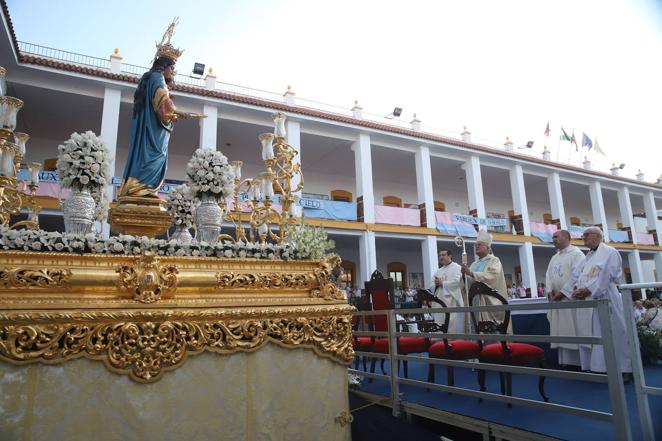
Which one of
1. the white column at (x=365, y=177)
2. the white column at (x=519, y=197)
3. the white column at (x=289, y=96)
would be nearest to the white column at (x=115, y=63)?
the white column at (x=289, y=96)

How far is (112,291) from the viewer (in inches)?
83.5

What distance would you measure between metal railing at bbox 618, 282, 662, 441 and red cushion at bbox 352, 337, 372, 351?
2.48 m

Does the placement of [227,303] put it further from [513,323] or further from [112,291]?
[513,323]

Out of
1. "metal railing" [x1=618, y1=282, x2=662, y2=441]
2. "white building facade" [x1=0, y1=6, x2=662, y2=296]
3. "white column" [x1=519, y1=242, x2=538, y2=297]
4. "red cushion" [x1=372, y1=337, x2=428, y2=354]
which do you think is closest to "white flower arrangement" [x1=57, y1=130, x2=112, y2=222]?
"red cushion" [x1=372, y1=337, x2=428, y2=354]

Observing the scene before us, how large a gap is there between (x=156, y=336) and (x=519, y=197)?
1762 cm

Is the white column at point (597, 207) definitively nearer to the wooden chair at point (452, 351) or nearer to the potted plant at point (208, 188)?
the wooden chair at point (452, 351)

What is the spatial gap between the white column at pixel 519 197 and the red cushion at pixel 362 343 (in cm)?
1425

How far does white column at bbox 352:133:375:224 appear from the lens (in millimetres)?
14086

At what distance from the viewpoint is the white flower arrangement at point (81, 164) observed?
8.69 ft

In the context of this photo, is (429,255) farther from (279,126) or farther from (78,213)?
(78,213)

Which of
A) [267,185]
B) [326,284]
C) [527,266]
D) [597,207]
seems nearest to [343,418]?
[326,284]

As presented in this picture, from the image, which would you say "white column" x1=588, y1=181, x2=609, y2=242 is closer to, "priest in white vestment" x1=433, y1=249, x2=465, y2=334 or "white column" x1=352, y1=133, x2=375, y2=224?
"white column" x1=352, y1=133, x2=375, y2=224

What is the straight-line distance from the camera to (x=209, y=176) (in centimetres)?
291

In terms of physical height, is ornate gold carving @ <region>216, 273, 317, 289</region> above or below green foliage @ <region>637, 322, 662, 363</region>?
above
